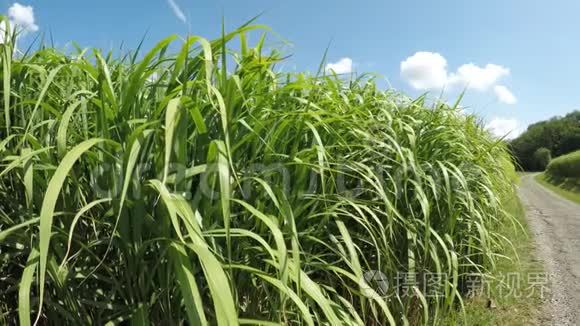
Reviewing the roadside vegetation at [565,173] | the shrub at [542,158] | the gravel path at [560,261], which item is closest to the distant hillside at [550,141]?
the shrub at [542,158]

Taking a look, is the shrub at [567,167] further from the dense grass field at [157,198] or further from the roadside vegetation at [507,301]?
the dense grass field at [157,198]

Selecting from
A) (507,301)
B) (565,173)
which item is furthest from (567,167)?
(507,301)

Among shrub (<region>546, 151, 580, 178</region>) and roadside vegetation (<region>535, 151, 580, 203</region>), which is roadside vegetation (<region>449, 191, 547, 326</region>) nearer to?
roadside vegetation (<region>535, 151, 580, 203</region>)

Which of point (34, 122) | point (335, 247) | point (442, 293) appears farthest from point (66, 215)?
point (442, 293)

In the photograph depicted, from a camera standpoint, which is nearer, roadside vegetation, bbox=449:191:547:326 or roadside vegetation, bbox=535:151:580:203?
roadside vegetation, bbox=449:191:547:326

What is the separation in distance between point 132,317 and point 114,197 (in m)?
0.26

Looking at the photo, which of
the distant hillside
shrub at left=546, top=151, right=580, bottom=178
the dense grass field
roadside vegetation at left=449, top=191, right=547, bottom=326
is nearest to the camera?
the dense grass field

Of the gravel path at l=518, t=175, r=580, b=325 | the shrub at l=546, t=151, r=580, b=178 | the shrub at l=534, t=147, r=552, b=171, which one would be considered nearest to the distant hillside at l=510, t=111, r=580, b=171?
the shrub at l=534, t=147, r=552, b=171

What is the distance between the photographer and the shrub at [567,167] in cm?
2248

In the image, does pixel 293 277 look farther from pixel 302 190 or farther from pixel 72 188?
pixel 72 188

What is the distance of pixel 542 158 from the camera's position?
40.2 m

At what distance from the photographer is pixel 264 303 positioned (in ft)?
4.53

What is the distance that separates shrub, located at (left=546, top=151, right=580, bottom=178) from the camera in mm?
22481

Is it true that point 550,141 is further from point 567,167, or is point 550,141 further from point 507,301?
point 507,301
